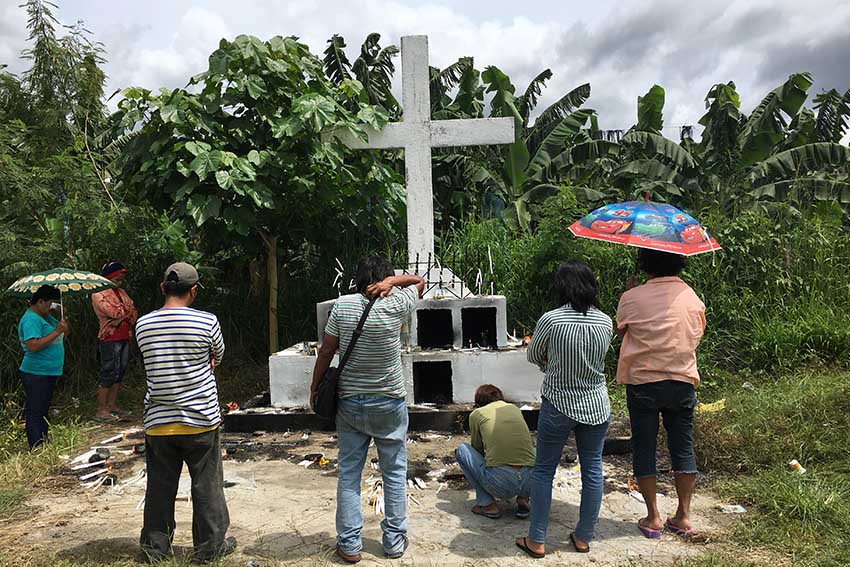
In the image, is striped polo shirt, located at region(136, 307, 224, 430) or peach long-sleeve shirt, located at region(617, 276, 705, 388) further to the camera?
peach long-sleeve shirt, located at region(617, 276, 705, 388)

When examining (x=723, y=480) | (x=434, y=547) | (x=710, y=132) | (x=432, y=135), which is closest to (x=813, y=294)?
(x=723, y=480)

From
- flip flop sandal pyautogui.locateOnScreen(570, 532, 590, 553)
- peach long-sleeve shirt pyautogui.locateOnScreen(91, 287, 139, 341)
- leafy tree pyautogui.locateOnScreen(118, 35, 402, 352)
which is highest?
leafy tree pyautogui.locateOnScreen(118, 35, 402, 352)

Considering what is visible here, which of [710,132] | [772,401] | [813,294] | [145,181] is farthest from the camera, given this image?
[710,132]

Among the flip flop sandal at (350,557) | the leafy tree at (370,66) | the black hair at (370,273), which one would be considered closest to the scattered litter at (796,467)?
the flip flop sandal at (350,557)

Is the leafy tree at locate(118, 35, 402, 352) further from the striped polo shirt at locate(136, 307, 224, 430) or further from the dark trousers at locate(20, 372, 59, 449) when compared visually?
the striped polo shirt at locate(136, 307, 224, 430)

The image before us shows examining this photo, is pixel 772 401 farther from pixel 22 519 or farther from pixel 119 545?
pixel 22 519

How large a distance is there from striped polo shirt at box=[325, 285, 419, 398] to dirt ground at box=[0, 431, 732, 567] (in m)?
0.91

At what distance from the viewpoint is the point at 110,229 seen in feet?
26.7

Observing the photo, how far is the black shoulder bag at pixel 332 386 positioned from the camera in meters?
3.46

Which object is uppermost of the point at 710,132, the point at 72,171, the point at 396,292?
the point at 710,132

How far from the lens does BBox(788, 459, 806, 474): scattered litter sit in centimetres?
462

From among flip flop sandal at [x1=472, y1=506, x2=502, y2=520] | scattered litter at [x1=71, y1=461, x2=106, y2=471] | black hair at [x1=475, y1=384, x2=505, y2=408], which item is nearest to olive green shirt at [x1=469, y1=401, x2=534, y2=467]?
black hair at [x1=475, y1=384, x2=505, y2=408]

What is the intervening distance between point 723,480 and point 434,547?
89.2 inches

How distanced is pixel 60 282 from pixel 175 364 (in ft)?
9.05
